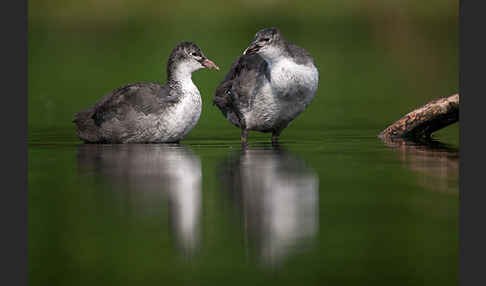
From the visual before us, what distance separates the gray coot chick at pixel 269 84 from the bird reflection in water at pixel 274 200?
1864mm

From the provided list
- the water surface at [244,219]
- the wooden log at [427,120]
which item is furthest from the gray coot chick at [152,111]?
the wooden log at [427,120]

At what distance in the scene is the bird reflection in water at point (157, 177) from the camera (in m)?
8.36

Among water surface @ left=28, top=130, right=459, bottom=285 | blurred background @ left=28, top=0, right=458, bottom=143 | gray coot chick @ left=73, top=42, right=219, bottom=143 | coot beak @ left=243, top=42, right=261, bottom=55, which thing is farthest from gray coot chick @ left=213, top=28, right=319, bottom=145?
water surface @ left=28, top=130, right=459, bottom=285

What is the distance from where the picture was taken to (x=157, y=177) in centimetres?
1072

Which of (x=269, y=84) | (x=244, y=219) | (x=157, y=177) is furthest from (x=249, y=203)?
(x=269, y=84)

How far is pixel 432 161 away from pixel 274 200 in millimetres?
3519

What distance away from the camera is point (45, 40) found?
4222 cm

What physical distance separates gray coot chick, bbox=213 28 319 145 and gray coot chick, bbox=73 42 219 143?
2.17 feet

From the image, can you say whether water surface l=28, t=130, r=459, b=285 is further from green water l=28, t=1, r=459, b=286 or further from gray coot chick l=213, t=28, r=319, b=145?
gray coot chick l=213, t=28, r=319, b=145

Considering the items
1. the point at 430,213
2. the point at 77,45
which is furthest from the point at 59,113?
the point at 77,45

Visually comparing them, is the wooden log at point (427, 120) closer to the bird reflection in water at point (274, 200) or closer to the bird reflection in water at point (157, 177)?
the bird reflection in water at point (274, 200)

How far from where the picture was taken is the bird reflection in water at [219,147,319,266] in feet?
24.9

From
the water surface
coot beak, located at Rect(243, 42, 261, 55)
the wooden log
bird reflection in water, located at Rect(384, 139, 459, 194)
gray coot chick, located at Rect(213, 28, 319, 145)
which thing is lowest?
the water surface

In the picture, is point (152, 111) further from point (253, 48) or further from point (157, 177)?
point (157, 177)
